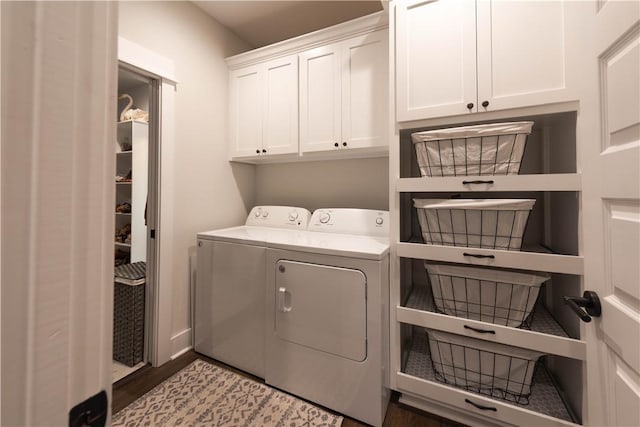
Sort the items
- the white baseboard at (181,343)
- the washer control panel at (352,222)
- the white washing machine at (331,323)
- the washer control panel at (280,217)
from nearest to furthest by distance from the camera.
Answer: the white washing machine at (331,323) → the washer control panel at (352,222) → the white baseboard at (181,343) → the washer control panel at (280,217)

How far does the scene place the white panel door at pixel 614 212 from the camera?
64 cm

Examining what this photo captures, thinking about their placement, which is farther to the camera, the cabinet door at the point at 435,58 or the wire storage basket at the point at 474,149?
the cabinet door at the point at 435,58

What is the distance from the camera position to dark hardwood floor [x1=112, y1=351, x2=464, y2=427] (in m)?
1.46

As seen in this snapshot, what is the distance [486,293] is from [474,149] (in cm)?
73

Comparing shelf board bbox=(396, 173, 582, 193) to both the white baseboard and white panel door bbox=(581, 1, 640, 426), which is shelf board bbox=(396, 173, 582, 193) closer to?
white panel door bbox=(581, 1, 640, 426)

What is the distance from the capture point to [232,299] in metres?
1.87

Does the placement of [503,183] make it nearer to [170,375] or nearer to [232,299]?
[232,299]

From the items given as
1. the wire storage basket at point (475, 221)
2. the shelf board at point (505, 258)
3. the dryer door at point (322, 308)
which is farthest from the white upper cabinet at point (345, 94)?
the dryer door at point (322, 308)

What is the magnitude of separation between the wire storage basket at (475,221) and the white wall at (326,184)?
76 centimetres

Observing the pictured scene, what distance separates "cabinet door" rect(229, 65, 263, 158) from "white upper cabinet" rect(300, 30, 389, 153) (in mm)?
445

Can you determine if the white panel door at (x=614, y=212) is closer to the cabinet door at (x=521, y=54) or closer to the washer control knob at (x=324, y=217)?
the cabinet door at (x=521, y=54)

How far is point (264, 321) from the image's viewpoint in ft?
5.71

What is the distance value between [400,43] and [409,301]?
152 centimetres

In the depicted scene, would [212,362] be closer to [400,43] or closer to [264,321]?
[264,321]
